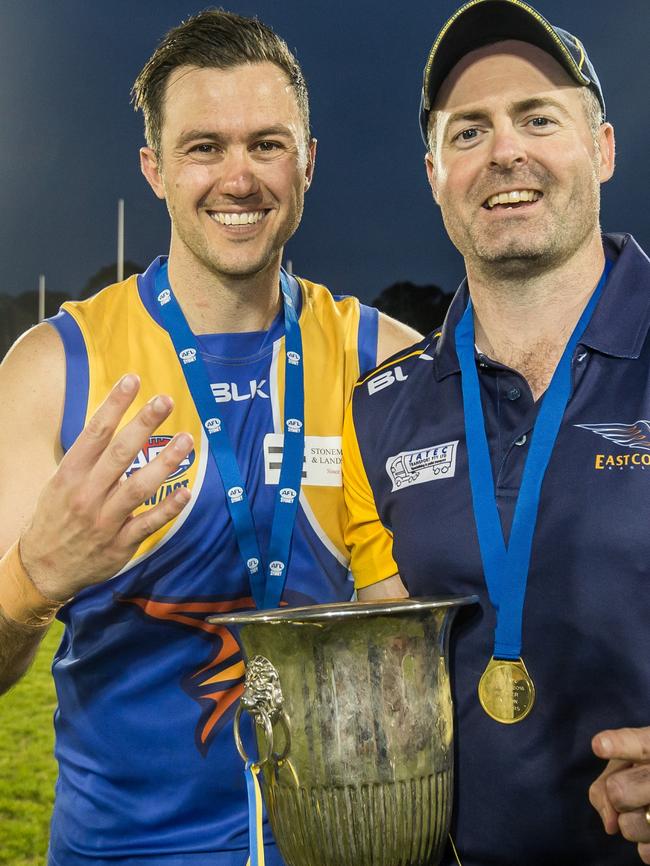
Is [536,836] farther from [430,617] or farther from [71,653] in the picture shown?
[71,653]

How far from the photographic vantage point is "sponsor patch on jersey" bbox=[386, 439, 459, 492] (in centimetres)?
209

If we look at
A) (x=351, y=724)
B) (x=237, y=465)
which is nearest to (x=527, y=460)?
(x=351, y=724)

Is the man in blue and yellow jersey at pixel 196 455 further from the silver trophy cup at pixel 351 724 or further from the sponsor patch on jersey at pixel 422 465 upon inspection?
the silver trophy cup at pixel 351 724

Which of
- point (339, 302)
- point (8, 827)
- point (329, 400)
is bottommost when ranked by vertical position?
point (8, 827)

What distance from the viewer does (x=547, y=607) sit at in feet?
6.14

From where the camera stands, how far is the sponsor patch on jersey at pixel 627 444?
72.7 inches

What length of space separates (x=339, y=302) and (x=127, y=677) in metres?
1.25

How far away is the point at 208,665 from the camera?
2.37 metres

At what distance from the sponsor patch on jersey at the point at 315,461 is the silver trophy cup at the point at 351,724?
736 mm

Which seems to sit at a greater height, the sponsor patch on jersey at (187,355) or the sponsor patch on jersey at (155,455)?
the sponsor patch on jersey at (187,355)

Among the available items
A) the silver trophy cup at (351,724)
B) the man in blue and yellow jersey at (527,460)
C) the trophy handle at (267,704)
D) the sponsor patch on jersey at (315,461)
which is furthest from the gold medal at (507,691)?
the sponsor patch on jersey at (315,461)

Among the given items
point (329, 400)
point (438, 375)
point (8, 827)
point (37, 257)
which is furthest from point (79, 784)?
point (37, 257)

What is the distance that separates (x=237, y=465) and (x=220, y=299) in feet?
1.59

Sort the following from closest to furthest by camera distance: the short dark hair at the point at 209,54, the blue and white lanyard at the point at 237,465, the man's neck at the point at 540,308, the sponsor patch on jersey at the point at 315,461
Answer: the man's neck at the point at 540,308, the blue and white lanyard at the point at 237,465, the sponsor patch on jersey at the point at 315,461, the short dark hair at the point at 209,54
